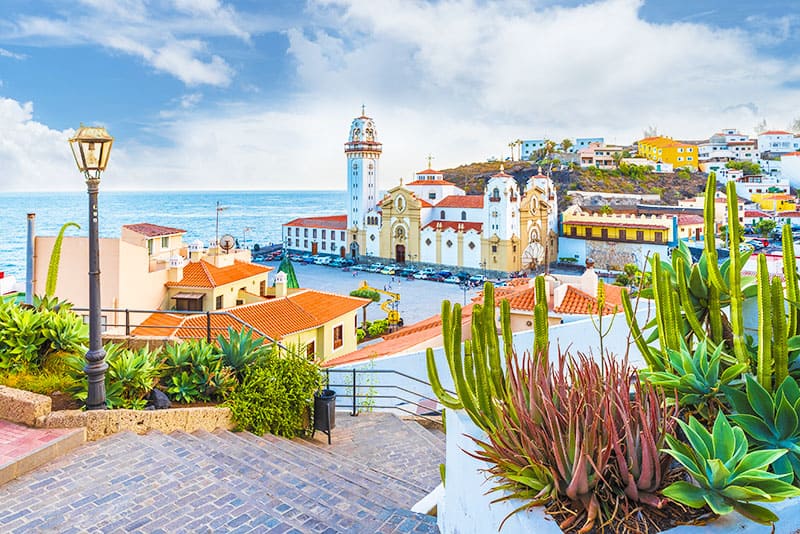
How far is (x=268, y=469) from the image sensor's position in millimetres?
5230

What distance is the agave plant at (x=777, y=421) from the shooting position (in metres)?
2.62

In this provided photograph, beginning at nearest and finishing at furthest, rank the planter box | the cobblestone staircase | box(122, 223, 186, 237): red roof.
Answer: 1. the planter box
2. the cobblestone staircase
3. box(122, 223, 186, 237): red roof

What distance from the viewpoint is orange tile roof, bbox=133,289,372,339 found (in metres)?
13.7

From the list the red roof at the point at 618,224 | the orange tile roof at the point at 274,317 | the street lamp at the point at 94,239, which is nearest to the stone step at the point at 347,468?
the street lamp at the point at 94,239

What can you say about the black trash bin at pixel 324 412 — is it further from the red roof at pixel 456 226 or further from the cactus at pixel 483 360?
the red roof at pixel 456 226

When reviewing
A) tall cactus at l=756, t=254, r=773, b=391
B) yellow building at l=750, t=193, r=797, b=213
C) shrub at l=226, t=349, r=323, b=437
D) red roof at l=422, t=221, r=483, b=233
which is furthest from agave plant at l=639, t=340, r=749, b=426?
yellow building at l=750, t=193, r=797, b=213

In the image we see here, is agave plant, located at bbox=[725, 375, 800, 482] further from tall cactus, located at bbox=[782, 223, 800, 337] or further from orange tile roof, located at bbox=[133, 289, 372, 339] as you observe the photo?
orange tile roof, located at bbox=[133, 289, 372, 339]

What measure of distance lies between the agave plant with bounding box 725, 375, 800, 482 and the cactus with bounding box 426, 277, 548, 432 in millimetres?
1037

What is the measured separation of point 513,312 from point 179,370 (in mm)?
8393

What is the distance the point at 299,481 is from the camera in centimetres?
502

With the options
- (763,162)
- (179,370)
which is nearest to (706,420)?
(179,370)

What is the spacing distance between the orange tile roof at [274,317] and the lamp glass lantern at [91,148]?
7323mm

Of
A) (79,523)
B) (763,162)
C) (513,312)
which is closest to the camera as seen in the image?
(79,523)

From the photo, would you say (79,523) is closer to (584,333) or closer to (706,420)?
(706,420)
